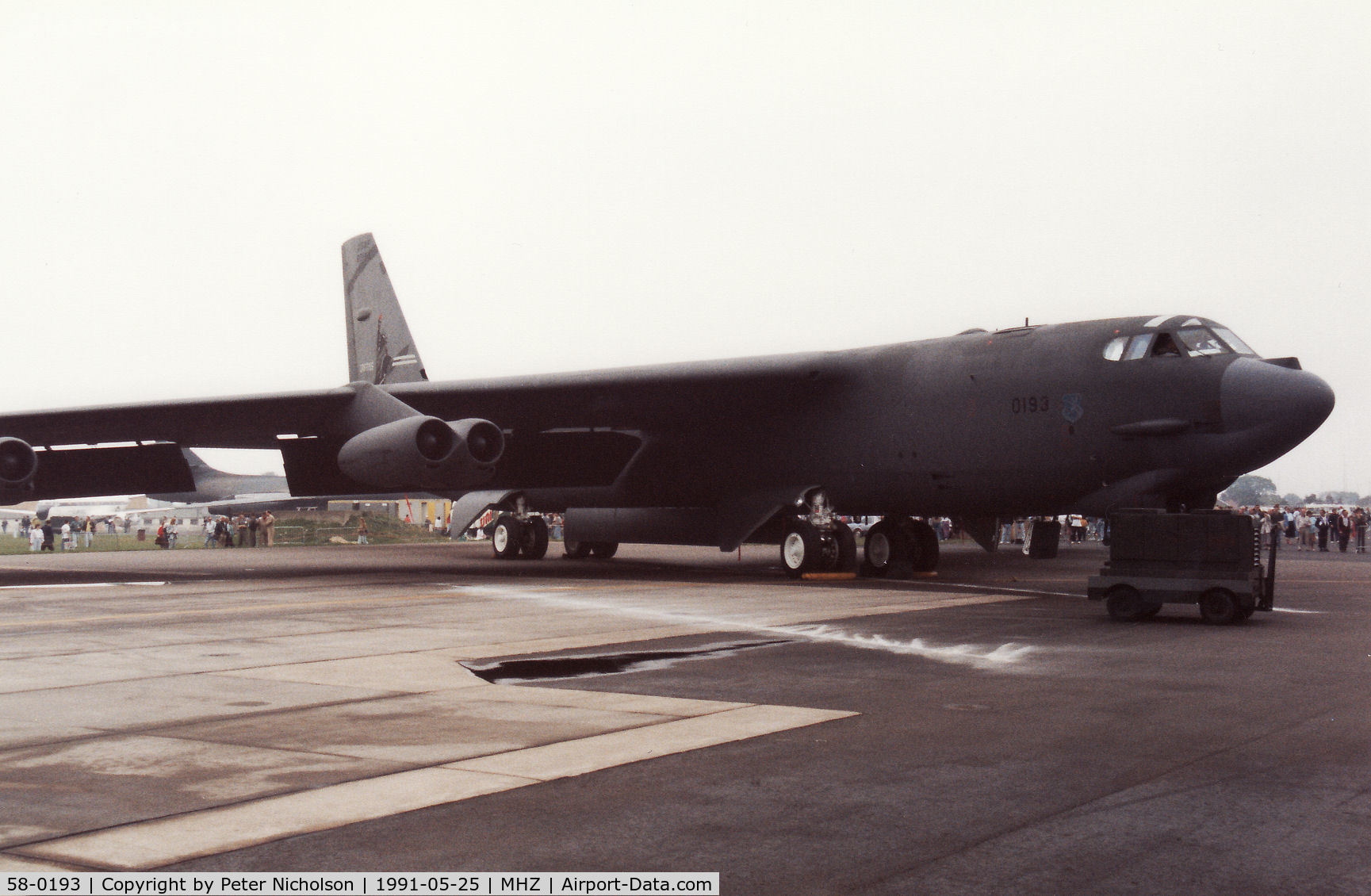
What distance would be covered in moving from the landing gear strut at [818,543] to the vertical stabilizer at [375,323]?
10793 millimetres

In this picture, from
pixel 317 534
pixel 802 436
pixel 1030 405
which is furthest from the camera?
pixel 317 534

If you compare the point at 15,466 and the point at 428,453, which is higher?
the point at 428,453

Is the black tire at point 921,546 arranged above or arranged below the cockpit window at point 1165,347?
below

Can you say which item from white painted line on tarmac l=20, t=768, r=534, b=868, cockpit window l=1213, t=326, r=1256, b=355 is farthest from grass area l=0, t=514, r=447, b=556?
white painted line on tarmac l=20, t=768, r=534, b=868

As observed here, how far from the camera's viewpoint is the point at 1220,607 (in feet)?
43.0

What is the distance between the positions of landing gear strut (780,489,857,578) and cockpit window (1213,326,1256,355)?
21.9 feet

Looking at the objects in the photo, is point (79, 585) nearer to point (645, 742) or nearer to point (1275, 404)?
point (645, 742)

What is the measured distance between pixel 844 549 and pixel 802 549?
0.73 m

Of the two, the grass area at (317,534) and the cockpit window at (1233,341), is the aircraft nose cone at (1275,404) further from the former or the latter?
the grass area at (317,534)

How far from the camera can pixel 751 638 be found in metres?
11.6

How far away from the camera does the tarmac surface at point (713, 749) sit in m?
4.47

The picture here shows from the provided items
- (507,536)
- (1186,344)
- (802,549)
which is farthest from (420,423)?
(1186,344)

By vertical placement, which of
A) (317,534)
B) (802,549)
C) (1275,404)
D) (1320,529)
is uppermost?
(1275,404)
